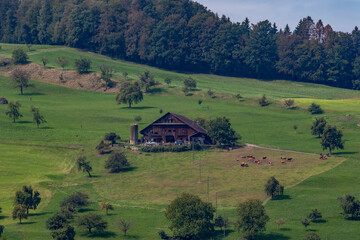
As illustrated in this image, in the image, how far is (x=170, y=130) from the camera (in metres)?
158

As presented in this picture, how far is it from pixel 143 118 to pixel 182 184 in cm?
6264

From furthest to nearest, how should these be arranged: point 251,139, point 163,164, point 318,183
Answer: point 251,139
point 163,164
point 318,183

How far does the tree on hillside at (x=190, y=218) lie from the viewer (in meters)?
93.0

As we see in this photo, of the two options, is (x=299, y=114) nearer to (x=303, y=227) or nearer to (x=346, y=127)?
(x=346, y=127)

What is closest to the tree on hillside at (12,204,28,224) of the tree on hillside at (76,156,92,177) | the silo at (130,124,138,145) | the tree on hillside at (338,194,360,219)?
the tree on hillside at (76,156,92,177)

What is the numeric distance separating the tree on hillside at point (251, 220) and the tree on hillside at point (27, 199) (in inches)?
1470

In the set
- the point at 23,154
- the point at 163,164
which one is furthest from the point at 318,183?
the point at 23,154

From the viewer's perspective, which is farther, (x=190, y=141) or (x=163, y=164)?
(x=190, y=141)

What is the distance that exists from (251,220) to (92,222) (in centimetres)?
2438

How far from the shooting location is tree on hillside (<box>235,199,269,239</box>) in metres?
91.7

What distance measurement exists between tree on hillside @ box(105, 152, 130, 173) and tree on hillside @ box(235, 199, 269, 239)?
4552 centimetres

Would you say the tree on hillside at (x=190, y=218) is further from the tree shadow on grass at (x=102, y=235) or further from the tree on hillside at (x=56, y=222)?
the tree on hillside at (x=56, y=222)

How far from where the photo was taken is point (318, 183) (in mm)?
117250

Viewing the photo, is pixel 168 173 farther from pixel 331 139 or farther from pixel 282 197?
pixel 331 139
